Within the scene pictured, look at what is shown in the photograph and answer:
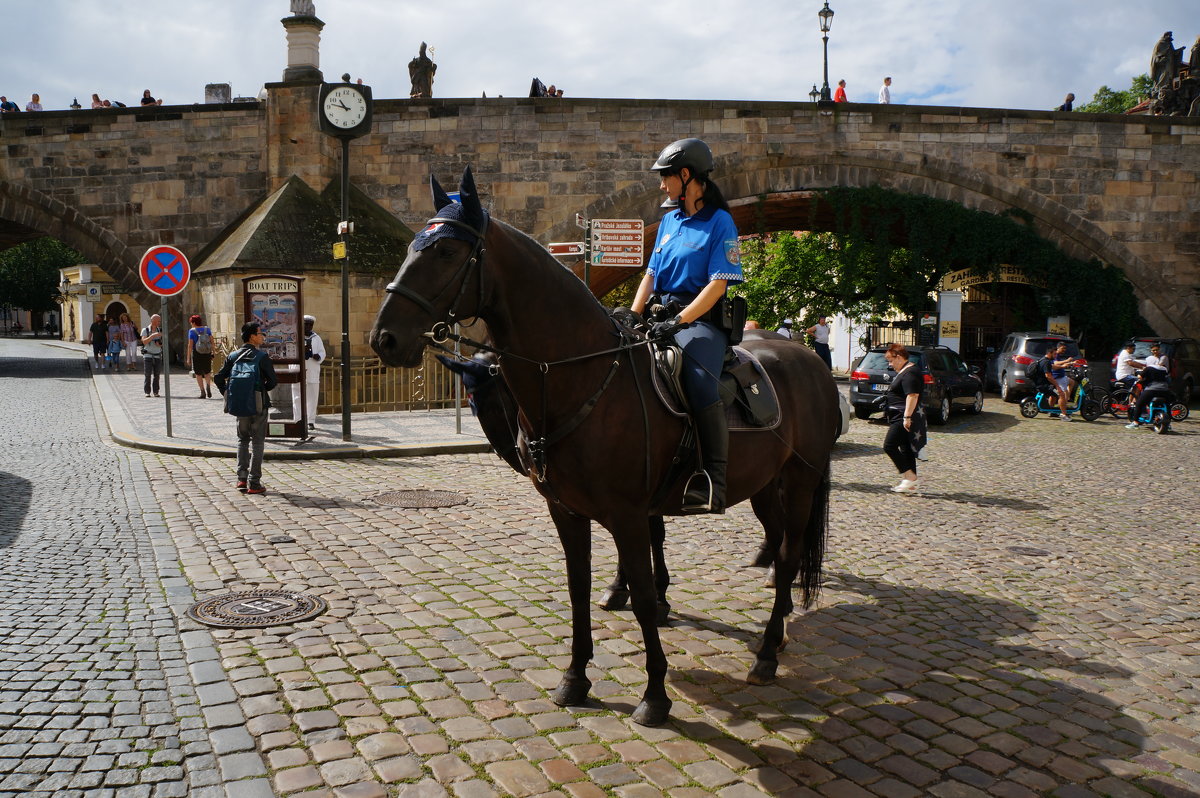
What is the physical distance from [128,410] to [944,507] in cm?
1436

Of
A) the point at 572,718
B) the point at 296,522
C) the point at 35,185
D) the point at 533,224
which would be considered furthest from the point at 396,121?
the point at 572,718

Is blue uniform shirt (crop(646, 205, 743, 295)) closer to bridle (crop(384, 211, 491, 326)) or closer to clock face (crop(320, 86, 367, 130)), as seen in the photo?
bridle (crop(384, 211, 491, 326))

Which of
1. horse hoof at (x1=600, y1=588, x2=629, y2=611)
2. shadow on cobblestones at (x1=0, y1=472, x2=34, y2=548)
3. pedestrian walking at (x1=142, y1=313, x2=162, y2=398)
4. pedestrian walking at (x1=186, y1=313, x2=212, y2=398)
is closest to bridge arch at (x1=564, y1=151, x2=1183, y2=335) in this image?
pedestrian walking at (x1=186, y1=313, x2=212, y2=398)

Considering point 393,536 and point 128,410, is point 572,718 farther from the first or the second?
point 128,410

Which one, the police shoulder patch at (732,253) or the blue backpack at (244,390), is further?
the blue backpack at (244,390)

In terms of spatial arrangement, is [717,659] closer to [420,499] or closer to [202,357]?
[420,499]

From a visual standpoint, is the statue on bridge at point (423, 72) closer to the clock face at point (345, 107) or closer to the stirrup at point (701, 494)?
the clock face at point (345, 107)

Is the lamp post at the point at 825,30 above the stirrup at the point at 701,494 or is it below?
above

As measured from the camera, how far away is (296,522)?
7945 millimetres

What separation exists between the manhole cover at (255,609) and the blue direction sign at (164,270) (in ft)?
30.0

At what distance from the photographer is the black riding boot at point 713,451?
4.25 metres

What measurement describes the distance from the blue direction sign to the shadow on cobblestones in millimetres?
4343

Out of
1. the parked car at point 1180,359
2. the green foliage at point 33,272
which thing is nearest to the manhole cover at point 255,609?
the parked car at point 1180,359

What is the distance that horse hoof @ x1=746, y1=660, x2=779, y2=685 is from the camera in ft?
14.5
